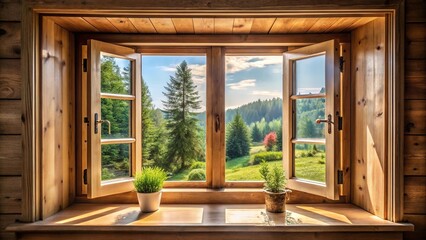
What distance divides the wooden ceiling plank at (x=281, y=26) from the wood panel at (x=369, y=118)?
0.51m

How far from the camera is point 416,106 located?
1553mm

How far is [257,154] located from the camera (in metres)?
2.09

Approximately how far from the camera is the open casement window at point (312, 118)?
1.76 m

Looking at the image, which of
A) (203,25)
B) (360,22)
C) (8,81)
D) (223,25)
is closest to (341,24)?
(360,22)

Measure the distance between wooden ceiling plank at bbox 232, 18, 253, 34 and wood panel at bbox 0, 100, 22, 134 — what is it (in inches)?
55.8

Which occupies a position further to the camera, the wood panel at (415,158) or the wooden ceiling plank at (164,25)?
the wooden ceiling plank at (164,25)

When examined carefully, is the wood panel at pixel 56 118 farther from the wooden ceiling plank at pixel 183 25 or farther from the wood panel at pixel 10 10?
the wooden ceiling plank at pixel 183 25

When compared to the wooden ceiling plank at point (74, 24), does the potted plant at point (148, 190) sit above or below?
below

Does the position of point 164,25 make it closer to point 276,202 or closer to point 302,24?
point 302,24

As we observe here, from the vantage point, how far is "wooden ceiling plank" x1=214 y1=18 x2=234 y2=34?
5.61 feet

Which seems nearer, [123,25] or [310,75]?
[123,25]

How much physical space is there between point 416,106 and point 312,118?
0.61m

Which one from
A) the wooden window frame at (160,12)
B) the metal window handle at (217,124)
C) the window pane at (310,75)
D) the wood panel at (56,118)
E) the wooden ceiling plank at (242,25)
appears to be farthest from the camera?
the metal window handle at (217,124)

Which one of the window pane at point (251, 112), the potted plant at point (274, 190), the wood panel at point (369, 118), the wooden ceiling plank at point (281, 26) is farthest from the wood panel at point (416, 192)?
the wooden ceiling plank at point (281, 26)
